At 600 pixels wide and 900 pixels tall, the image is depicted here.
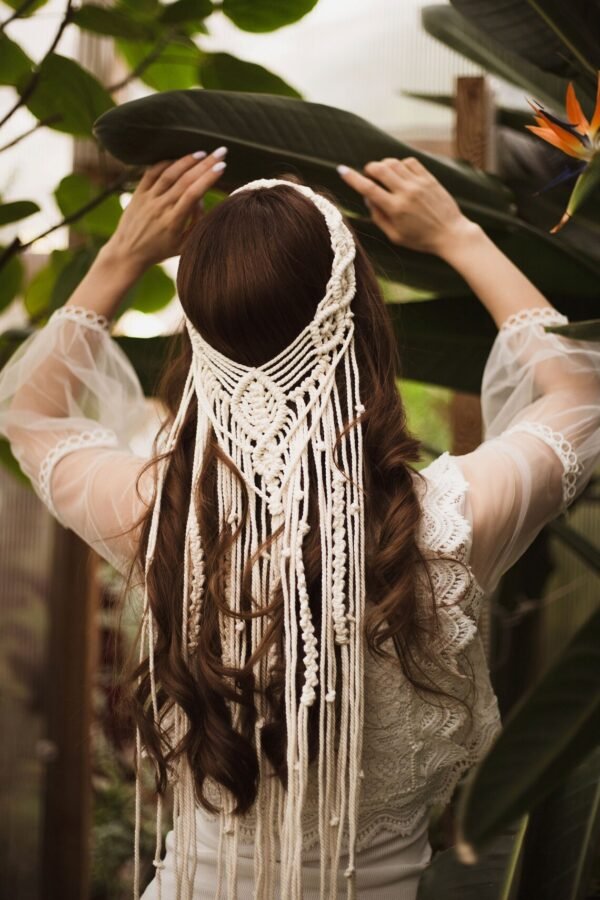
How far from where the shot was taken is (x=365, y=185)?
1.04m

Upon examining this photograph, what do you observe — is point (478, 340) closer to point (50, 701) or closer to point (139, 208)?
point (139, 208)

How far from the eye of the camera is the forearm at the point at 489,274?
0.99 m

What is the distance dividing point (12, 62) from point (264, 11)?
314mm

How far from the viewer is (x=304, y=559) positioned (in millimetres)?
811

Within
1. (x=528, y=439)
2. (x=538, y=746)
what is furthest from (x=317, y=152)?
(x=538, y=746)

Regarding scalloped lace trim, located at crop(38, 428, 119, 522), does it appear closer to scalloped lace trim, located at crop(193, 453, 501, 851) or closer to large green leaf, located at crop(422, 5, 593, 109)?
scalloped lace trim, located at crop(193, 453, 501, 851)

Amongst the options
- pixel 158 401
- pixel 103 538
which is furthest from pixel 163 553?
pixel 158 401

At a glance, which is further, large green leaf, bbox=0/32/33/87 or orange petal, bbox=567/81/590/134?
large green leaf, bbox=0/32/33/87

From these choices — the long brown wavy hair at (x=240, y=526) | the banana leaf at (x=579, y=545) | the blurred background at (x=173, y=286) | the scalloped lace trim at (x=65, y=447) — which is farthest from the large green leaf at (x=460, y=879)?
the scalloped lace trim at (x=65, y=447)

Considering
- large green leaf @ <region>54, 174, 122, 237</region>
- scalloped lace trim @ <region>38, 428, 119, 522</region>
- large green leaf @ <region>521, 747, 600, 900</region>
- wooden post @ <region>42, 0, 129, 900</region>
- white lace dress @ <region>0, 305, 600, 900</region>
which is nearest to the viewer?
large green leaf @ <region>521, 747, 600, 900</region>

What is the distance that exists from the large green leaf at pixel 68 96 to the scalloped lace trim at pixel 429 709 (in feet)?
2.04

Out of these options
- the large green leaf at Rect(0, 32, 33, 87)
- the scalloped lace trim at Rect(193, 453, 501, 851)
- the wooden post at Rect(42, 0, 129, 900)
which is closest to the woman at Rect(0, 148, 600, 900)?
the scalloped lace trim at Rect(193, 453, 501, 851)

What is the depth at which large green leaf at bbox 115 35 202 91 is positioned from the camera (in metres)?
1.25

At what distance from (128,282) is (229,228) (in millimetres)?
290
